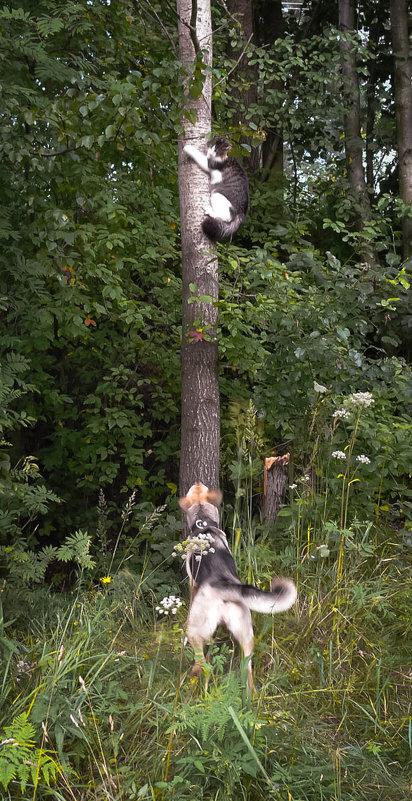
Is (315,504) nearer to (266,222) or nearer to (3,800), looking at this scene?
(3,800)

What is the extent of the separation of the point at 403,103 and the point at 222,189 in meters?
3.66

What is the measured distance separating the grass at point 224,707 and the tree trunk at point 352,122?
16.8 ft

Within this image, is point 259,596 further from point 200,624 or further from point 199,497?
point 199,497

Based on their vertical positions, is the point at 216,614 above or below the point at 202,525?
below

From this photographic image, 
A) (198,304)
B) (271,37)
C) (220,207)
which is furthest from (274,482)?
(271,37)

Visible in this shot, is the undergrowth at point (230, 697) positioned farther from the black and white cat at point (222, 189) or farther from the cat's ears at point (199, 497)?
the black and white cat at point (222, 189)

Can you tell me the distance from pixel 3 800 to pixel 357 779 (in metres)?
1.19

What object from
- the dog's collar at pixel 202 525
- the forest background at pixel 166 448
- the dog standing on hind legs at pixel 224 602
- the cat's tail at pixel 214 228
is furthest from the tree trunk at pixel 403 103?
the dog standing on hind legs at pixel 224 602

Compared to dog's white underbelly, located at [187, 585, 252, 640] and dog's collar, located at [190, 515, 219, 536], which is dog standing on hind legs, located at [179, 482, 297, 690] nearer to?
dog's white underbelly, located at [187, 585, 252, 640]

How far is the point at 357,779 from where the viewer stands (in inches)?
91.7

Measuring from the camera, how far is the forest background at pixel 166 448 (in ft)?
7.78

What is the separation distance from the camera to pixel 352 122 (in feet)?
25.5

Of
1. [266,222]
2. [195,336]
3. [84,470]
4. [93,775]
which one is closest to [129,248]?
[195,336]

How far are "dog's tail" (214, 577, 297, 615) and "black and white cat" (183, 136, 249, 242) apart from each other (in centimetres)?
238
